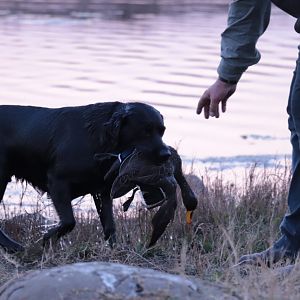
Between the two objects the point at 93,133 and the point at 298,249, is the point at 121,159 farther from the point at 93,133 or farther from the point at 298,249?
the point at 298,249

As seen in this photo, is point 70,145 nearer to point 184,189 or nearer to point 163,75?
point 184,189

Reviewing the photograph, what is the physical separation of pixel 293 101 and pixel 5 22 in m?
20.7

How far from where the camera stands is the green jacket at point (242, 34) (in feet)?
18.2

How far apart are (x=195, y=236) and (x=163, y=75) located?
10106 millimetres

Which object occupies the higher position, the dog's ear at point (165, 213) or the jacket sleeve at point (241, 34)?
the jacket sleeve at point (241, 34)

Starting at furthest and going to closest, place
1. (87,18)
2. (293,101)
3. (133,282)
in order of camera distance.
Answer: (87,18), (293,101), (133,282)

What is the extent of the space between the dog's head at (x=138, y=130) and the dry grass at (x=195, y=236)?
1.99 ft

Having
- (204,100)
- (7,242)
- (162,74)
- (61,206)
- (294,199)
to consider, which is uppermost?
(204,100)

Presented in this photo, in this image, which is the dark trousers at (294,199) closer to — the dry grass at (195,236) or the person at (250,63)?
the person at (250,63)

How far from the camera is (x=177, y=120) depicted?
12398 millimetres

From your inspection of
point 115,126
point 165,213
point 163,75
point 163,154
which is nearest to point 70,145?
point 115,126

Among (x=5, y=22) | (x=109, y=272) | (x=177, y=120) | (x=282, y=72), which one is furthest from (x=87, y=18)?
(x=109, y=272)

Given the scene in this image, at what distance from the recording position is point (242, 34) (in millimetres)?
5590

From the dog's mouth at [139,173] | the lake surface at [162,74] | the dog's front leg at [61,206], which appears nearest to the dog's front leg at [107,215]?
the dog's front leg at [61,206]
